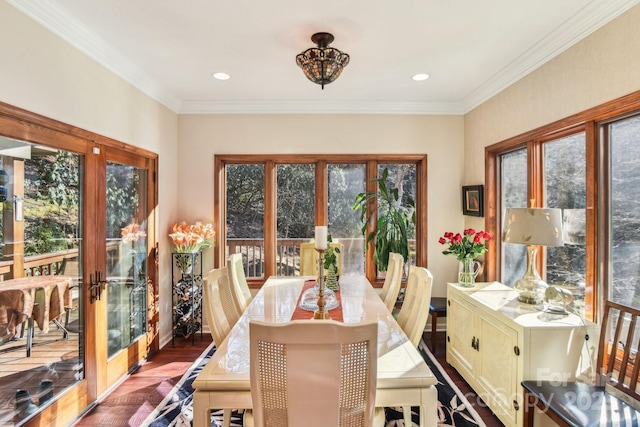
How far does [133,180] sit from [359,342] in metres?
2.83

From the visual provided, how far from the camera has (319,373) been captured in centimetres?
120

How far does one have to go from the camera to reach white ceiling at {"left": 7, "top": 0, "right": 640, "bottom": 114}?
80.4 inches

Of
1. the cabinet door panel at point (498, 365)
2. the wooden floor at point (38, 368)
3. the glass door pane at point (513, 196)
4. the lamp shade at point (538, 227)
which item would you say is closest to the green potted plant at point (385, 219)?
the glass door pane at point (513, 196)

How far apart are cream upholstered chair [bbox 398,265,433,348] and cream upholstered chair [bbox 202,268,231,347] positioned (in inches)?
45.4

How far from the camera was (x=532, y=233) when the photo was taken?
2158mm

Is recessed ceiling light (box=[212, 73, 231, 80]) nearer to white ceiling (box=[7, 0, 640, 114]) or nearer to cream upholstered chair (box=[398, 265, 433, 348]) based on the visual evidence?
white ceiling (box=[7, 0, 640, 114])

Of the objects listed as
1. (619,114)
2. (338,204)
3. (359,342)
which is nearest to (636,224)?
(619,114)

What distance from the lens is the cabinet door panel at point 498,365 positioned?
2.11m

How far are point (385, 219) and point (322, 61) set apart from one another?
6.70ft

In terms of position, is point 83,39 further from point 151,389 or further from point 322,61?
point 151,389

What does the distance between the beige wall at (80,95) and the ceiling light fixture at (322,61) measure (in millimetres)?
1555

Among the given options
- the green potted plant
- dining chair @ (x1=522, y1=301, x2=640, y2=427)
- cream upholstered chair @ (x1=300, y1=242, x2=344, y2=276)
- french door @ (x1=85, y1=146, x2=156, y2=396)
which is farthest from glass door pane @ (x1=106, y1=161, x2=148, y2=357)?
dining chair @ (x1=522, y1=301, x2=640, y2=427)

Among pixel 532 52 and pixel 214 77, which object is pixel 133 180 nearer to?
pixel 214 77

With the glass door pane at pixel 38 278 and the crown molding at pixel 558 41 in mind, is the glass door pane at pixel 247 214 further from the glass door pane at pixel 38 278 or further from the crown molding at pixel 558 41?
the crown molding at pixel 558 41
